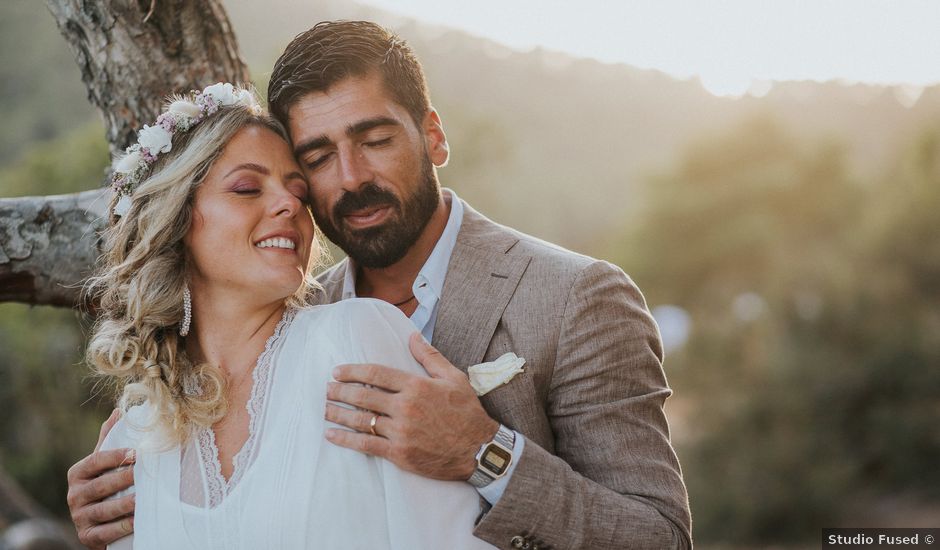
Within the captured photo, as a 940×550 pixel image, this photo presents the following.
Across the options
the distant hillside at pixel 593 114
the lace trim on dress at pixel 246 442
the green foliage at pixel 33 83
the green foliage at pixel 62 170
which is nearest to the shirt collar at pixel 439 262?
the lace trim on dress at pixel 246 442

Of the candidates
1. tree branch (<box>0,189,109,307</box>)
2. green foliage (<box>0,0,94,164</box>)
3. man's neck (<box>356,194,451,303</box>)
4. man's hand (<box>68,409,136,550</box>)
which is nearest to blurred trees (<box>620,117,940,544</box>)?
man's neck (<box>356,194,451,303</box>)

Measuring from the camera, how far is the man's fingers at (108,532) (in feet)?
8.29

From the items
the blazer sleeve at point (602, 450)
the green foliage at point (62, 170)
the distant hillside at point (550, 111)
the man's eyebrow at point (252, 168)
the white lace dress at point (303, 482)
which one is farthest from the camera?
the distant hillside at point (550, 111)

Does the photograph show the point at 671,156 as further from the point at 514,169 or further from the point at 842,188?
the point at 514,169

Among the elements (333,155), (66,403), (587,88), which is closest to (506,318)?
(333,155)

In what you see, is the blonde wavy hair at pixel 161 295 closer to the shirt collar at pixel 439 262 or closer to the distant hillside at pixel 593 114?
the shirt collar at pixel 439 262

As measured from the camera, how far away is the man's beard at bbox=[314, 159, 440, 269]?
9.49 feet

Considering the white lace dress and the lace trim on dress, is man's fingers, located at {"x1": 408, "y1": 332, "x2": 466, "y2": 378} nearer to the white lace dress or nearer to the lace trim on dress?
the white lace dress

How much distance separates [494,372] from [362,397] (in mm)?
533

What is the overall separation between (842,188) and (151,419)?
2598 cm

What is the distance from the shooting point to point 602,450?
8.38 ft

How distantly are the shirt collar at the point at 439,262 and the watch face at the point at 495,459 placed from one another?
2.22 feet

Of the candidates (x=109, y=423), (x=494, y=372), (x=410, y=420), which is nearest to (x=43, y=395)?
(x=109, y=423)

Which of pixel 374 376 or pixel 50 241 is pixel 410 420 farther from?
pixel 50 241
